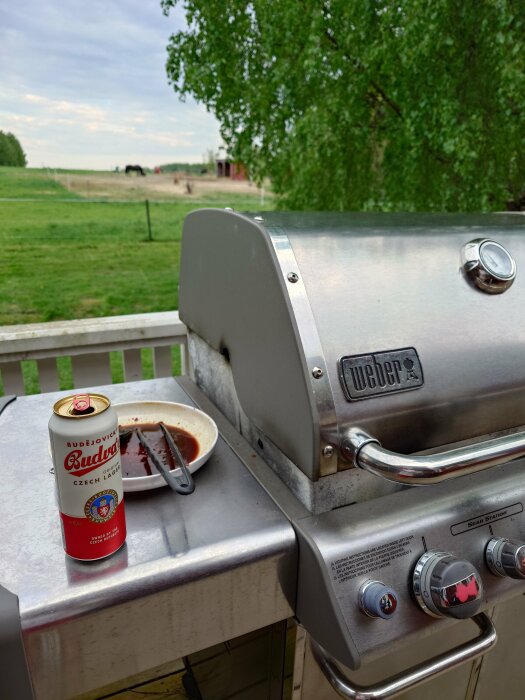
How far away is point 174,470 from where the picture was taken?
0.80m

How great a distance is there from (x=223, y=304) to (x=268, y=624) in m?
0.59

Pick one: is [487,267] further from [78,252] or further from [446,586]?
[78,252]

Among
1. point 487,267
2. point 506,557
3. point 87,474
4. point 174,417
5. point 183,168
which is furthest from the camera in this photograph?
point 183,168

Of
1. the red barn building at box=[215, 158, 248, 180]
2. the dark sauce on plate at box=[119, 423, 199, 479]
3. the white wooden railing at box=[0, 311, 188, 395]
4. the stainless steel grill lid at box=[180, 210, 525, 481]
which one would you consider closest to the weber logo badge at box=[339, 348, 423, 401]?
the stainless steel grill lid at box=[180, 210, 525, 481]

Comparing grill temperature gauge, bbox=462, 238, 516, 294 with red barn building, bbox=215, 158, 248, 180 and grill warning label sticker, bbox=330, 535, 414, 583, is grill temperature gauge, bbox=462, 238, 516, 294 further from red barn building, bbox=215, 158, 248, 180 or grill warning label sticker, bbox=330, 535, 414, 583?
red barn building, bbox=215, 158, 248, 180

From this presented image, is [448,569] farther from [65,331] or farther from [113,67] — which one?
[113,67]

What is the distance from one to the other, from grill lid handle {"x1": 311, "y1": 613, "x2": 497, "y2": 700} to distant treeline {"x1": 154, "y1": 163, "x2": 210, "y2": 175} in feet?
7.60

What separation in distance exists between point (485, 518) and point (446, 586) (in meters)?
0.17

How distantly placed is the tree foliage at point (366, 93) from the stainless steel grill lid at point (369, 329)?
203cm

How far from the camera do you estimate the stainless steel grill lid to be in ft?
2.37

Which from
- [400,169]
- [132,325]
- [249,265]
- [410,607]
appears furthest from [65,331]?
[400,169]

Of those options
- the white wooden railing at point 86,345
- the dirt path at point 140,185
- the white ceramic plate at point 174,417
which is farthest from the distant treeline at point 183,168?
the white ceramic plate at point 174,417

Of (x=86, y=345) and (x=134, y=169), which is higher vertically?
(x=134, y=169)

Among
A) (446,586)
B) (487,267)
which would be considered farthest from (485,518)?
(487,267)
